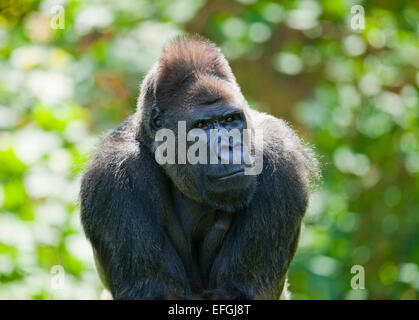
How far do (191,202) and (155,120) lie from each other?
61 centimetres

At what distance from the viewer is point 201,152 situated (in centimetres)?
425

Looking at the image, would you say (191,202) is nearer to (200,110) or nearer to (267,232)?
(267,232)

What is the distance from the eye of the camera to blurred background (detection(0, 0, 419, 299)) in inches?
273

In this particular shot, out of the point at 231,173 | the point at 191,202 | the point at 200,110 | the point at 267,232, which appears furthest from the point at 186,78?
the point at 267,232

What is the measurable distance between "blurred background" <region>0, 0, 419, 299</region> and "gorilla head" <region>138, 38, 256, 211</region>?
2.43 meters

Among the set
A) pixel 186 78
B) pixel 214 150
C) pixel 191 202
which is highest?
pixel 186 78

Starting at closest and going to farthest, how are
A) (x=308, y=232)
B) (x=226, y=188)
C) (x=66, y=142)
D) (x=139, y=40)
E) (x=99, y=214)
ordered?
1. (x=226, y=188)
2. (x=99, y=214)
3. (x=66, y=142)
4. (x=308, y=232)
5. (x=139, y=40)

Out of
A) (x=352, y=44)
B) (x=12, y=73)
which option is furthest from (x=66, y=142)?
(x=352, y=44)

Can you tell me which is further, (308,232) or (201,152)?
(308,232)

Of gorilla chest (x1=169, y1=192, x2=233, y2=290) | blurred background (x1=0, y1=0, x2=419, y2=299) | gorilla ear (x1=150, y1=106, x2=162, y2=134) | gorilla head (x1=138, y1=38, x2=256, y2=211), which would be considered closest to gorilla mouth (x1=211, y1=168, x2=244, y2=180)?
gorilla head (x1=138, y1=38, x2=256, y2=211)

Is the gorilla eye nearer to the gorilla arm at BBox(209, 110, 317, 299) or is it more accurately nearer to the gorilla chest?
the gorilla arm at BBox(209, 110, 317, 299)

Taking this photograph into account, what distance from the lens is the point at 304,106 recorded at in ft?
25.9

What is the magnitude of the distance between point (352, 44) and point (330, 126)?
1.31 m
